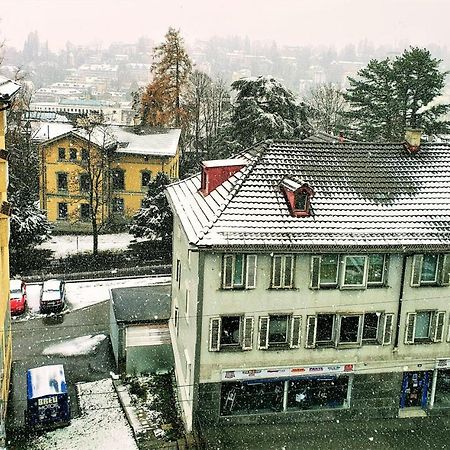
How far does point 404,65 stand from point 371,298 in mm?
33334

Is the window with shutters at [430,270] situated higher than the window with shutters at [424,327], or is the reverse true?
the window with shutters at [430,270]

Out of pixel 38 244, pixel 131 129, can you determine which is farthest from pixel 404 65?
pixel 38 244

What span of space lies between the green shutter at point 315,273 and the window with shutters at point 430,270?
398cm

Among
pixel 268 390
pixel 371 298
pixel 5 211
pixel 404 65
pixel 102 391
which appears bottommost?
pixel 102 391

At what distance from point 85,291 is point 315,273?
21.5m

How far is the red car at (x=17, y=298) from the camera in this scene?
38881mm

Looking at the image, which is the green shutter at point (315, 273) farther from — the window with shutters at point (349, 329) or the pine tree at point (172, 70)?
the pine tree at point (172, 70)

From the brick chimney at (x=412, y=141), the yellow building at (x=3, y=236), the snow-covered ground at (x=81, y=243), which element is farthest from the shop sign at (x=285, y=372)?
the snow-covered ground at (x=81, y=243)

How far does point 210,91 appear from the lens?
92375mm

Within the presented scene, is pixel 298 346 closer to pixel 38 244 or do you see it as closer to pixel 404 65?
pixel 38 244

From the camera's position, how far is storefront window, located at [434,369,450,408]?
2844 centimetres

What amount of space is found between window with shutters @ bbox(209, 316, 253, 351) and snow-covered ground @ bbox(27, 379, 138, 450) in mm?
5258

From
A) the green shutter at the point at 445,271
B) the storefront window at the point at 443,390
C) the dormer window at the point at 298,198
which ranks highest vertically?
the dormer window at the point at 298,198

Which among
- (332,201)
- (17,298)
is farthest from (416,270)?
(17,298)
